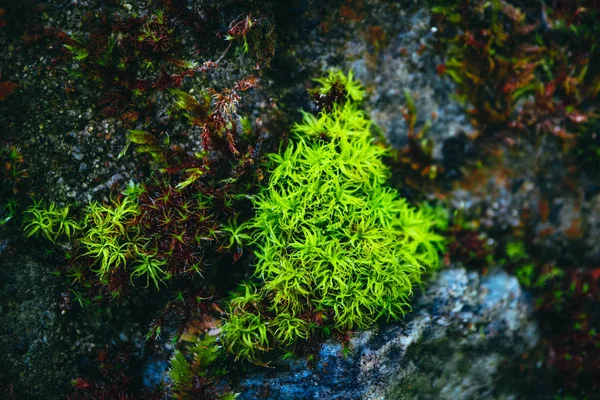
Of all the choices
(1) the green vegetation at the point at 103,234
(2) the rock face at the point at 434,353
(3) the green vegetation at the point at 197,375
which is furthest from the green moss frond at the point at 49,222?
(2) the rock face at the point at 434,353

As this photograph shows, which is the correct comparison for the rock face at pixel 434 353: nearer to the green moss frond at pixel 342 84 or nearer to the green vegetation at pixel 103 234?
the green vegetation at pixel 103 234

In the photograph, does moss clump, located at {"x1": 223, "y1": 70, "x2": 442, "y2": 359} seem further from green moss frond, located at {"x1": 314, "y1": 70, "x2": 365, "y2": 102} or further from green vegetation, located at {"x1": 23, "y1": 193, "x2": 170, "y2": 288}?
green vegetation, located at {"x1": 23, "y1": 193, "x2": 170, "y2": 288}

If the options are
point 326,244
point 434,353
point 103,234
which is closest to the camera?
point 103,234

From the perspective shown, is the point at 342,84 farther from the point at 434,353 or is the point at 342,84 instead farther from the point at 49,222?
the point at 49,222

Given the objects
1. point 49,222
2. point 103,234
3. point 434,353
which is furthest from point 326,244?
point 49,222

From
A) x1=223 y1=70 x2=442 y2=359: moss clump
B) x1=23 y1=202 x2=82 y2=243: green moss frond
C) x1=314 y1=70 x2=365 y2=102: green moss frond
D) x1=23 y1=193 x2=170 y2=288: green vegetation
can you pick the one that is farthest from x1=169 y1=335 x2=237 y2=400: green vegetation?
x1=314 y1=70 x2=365 y2=102: green moss frond

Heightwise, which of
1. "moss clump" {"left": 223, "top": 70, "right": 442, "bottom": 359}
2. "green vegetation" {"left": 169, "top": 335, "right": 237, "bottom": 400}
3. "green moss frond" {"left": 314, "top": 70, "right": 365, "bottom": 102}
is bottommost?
"green vegetation" {"left": 169, "top": 335, "right": 237, "bottom": 400}
